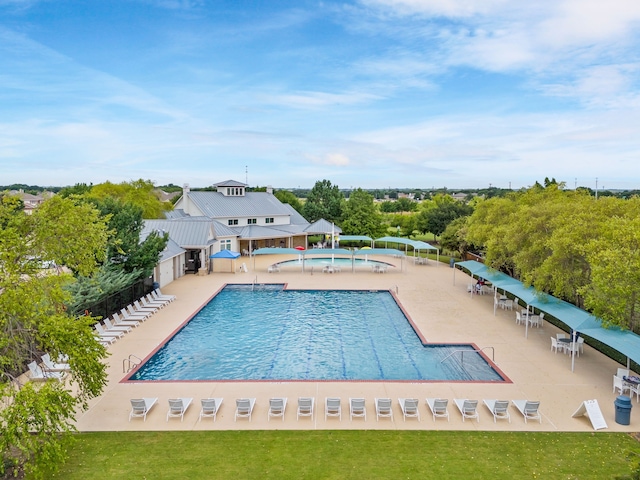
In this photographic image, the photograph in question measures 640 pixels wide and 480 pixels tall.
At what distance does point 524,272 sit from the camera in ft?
69.8

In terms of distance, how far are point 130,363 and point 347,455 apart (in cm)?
968

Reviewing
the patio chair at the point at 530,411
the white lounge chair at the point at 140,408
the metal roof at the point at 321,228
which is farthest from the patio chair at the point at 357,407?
the metal roof at the point at 321,228

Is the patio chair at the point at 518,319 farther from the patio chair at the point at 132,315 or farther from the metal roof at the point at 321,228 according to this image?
the metal roof at the point at 321,228

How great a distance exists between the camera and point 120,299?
2339cm

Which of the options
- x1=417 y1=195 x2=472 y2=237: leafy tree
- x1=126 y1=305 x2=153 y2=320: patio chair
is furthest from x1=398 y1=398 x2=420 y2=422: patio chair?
x1=417 y1=195 x2=472 y2=237: leafy tree

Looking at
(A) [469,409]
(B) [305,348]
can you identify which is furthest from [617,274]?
(B) [305,348]

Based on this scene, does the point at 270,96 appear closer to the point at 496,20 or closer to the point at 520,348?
the point at 496,20

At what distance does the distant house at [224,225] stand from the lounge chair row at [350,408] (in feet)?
67.9

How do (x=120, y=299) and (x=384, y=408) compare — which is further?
(x=120, y=299)

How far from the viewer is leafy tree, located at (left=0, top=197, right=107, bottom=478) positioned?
27.0 ft

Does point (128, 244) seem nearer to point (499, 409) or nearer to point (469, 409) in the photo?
point (469, 409)

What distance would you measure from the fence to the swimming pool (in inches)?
156

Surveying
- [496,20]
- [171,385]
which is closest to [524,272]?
[496,20]

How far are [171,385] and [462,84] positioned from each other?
34.2 m
